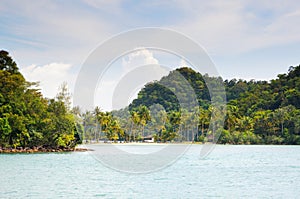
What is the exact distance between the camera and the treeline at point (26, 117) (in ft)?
96.2

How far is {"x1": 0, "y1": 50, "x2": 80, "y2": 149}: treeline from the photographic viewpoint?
29.3 meters

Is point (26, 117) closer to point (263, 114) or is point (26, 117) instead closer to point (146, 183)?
point (146, 183)

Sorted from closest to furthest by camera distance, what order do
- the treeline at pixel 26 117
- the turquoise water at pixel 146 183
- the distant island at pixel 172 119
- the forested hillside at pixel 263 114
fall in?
the turquoise water at pixel 146 183 → the treeline at pixel 26 117 → the distant island at pixel 172 119 → the forested hillside at pixel 263 114

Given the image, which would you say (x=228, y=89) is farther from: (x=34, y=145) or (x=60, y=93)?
(x=34, y=145)

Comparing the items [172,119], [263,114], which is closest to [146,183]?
[263,114]

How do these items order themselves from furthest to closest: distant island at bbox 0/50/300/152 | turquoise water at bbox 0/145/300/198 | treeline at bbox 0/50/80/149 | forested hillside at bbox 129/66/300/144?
forested hillside at bbox 129/66/300/144, distant island at bbox 0/50/300/152, treeline at bbox 0/50/80/149, turquoise water at bbox 0/145/300/198

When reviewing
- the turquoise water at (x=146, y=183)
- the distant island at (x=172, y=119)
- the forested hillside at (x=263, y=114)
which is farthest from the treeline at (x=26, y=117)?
the forested hillside at (x=263, y=114)

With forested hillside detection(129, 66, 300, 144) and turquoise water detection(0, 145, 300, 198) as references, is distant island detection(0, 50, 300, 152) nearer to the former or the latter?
forested hillside detection(129, 66, 300, 144)

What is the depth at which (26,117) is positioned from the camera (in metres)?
30.7

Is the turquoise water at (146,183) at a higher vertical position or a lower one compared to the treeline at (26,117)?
lower

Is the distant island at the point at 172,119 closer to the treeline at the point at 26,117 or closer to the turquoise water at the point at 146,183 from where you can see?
the treeline at the point at 26,117

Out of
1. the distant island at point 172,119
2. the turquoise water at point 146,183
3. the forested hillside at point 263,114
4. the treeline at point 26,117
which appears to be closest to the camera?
the turquoise water at point 146,183

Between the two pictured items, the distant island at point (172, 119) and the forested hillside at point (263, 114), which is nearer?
the distant island at point (172, 119)

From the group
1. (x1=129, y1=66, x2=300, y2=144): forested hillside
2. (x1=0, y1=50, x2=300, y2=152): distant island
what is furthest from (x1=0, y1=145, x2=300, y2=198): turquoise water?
(x1=129, y1=66, x2=300, y2=144): forested hillside
